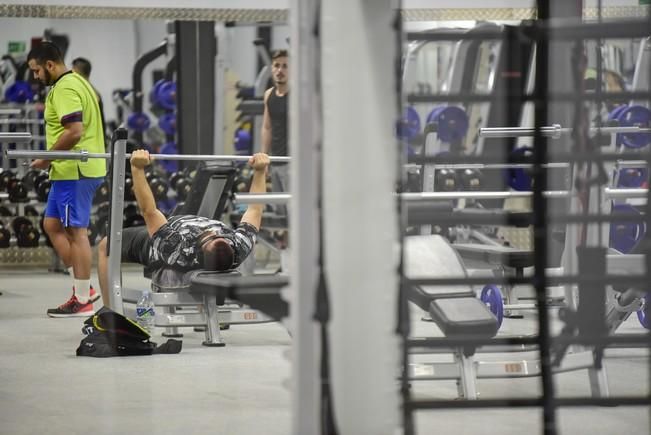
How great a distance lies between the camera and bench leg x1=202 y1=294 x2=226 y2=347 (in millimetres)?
5059

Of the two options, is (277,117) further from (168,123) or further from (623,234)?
(168,123)

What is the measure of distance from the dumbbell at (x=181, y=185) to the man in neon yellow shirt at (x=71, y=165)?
2.14m

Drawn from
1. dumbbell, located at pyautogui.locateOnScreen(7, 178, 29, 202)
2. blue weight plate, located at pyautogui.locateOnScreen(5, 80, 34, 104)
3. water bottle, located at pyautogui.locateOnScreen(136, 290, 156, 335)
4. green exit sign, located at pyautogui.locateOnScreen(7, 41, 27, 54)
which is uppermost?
green exit sign, located at pyautogui.locateOnScreen(7, 41, 27, 54)

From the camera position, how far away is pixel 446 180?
8.57 metres

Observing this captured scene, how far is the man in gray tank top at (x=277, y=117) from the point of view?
6.85 meters

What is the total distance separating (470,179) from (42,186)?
3.30 m

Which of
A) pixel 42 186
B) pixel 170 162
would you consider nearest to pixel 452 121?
pixel 170 162

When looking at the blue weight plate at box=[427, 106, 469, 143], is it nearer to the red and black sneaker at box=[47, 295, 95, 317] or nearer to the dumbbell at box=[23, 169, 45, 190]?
the dumbbell at box=[23, 169, 45, 190]

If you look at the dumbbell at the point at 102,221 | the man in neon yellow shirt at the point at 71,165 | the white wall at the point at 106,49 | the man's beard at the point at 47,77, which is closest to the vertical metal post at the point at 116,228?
the man in neon yellow shirt at the point at 71,165

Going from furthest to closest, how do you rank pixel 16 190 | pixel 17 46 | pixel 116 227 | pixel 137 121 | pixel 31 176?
1. pixel 17 46
2. pixel 137 121
3. pixel 31 176
4. pixel 16 190
5. pixel 116 227

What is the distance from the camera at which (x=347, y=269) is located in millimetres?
1910

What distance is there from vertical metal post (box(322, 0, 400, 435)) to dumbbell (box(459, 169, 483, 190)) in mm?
6811

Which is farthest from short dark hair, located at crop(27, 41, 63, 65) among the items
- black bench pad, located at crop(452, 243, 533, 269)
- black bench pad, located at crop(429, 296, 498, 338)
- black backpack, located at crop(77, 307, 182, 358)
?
black bench pad, located at crop(429, 296, 498, 338)

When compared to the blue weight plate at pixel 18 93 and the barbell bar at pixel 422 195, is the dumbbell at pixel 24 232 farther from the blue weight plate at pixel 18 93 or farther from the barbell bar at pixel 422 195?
the barbell bar at pixel 422 195
